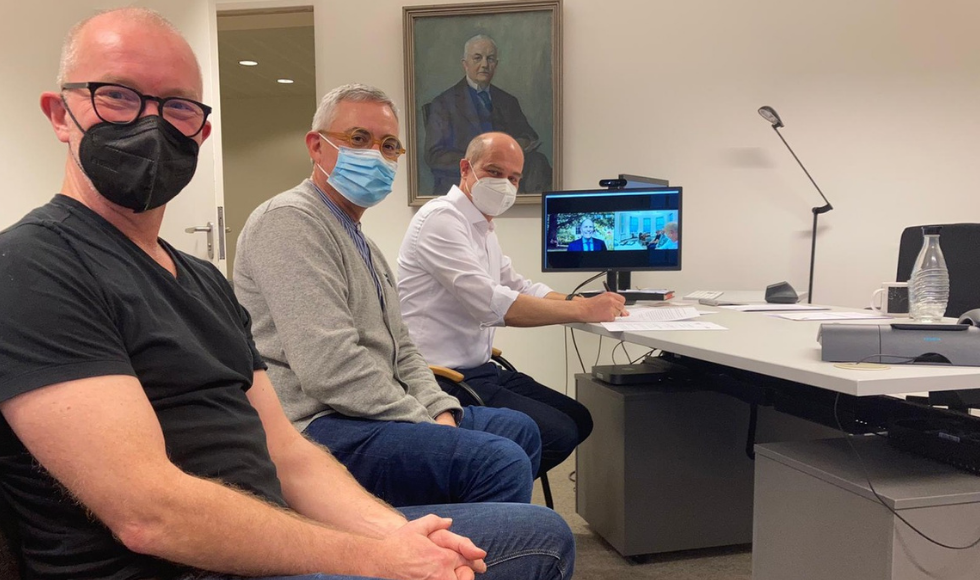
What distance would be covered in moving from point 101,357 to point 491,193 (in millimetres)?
1650

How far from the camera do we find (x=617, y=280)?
2.88m

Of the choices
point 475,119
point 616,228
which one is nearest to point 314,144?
point 616,228

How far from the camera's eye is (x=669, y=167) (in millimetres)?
3408

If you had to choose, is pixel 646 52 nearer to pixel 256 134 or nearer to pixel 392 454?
pixel 392 454

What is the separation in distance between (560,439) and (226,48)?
4.62 meters

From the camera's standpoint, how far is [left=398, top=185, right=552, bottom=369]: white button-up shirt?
1.98 meters

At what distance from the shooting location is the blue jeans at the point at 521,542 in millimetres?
990

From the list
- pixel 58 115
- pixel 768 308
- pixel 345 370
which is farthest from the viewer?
pixel 768 308

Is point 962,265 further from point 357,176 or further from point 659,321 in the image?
point 357,176

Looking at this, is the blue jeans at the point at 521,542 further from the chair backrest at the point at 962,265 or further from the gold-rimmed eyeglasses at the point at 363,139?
the chair backrest at the point at 962,265

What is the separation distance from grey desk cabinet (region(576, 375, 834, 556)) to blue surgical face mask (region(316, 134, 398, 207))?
3.24 ft

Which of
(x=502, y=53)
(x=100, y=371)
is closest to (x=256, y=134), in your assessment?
(x=502, y=53)

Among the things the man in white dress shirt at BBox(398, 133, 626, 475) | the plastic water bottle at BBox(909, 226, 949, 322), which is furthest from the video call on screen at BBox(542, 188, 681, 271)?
the plastic water bottle at BBox(909, 226, 949, 322)

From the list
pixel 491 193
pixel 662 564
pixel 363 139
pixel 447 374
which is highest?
pixel 363 139
